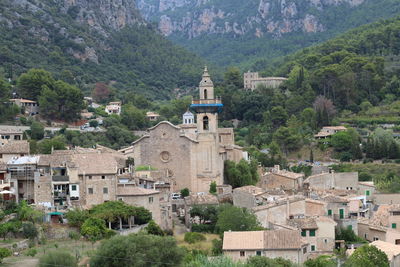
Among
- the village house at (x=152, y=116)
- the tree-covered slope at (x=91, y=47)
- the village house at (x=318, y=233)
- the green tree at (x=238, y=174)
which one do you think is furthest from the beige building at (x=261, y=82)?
the village house at (x=318, y=233)

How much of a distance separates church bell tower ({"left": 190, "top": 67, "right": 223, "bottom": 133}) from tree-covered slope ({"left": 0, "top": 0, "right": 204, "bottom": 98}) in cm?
4097

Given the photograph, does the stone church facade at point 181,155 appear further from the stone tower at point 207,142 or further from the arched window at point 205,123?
the arched window at point 205,123

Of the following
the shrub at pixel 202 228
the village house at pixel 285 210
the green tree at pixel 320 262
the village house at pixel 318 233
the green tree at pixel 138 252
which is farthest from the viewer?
the shrub at pixel 202 228

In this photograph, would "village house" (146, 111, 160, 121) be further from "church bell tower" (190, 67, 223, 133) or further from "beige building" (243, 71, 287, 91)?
"church bell tower" (190, 67, 223, 133)

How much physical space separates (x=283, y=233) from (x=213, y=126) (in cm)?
1531

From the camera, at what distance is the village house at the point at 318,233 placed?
123ft

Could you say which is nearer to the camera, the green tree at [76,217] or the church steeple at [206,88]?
the green tree at [76,217]

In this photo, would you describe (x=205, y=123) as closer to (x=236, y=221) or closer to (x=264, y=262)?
(x=236, y=221)

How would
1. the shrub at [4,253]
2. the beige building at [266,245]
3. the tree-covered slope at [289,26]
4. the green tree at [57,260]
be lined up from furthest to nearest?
1. the tree-covered slope at [289,26]
2. the beige building at [266,245]
3. the shrub at [4,253]
4. the green tree at [57,260]

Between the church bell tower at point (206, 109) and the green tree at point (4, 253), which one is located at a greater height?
the church bell tower at point (206, 109)

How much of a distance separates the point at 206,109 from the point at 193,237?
549 inches

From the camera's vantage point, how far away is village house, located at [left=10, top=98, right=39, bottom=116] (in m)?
71.2

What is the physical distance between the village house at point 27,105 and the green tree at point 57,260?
143 feet

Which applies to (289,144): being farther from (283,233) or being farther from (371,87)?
(283,233)
